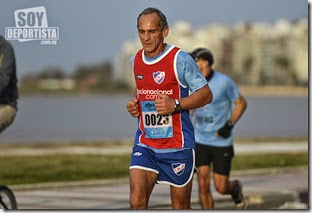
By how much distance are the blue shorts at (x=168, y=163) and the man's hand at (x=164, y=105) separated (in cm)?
40

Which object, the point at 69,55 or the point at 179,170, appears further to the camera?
the point at 69,55

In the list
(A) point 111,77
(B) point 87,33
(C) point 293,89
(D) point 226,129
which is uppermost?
(B) point 87,33

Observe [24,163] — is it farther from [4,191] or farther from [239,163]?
[4,191]

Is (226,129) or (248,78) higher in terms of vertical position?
(226,129)

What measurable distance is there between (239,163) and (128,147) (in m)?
3.86

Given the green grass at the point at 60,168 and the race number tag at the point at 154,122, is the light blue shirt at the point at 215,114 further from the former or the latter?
the green grass at the point at 60,168

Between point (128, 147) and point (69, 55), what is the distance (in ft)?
28.9

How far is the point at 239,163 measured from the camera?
17891mm

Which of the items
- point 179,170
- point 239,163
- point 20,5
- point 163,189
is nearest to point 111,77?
point 239,163

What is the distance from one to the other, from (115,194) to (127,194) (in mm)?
168

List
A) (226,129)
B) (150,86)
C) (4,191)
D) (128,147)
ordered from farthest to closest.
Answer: (128,147) < (226,129) < (4,191) < (150,86)

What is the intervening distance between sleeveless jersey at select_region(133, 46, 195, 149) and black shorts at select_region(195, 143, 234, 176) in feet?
9.14

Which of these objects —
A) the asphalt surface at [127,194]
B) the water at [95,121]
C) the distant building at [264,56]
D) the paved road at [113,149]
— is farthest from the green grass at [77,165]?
the distant building at [264,56]

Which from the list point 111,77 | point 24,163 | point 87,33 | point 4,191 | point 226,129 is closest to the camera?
point 4,191
